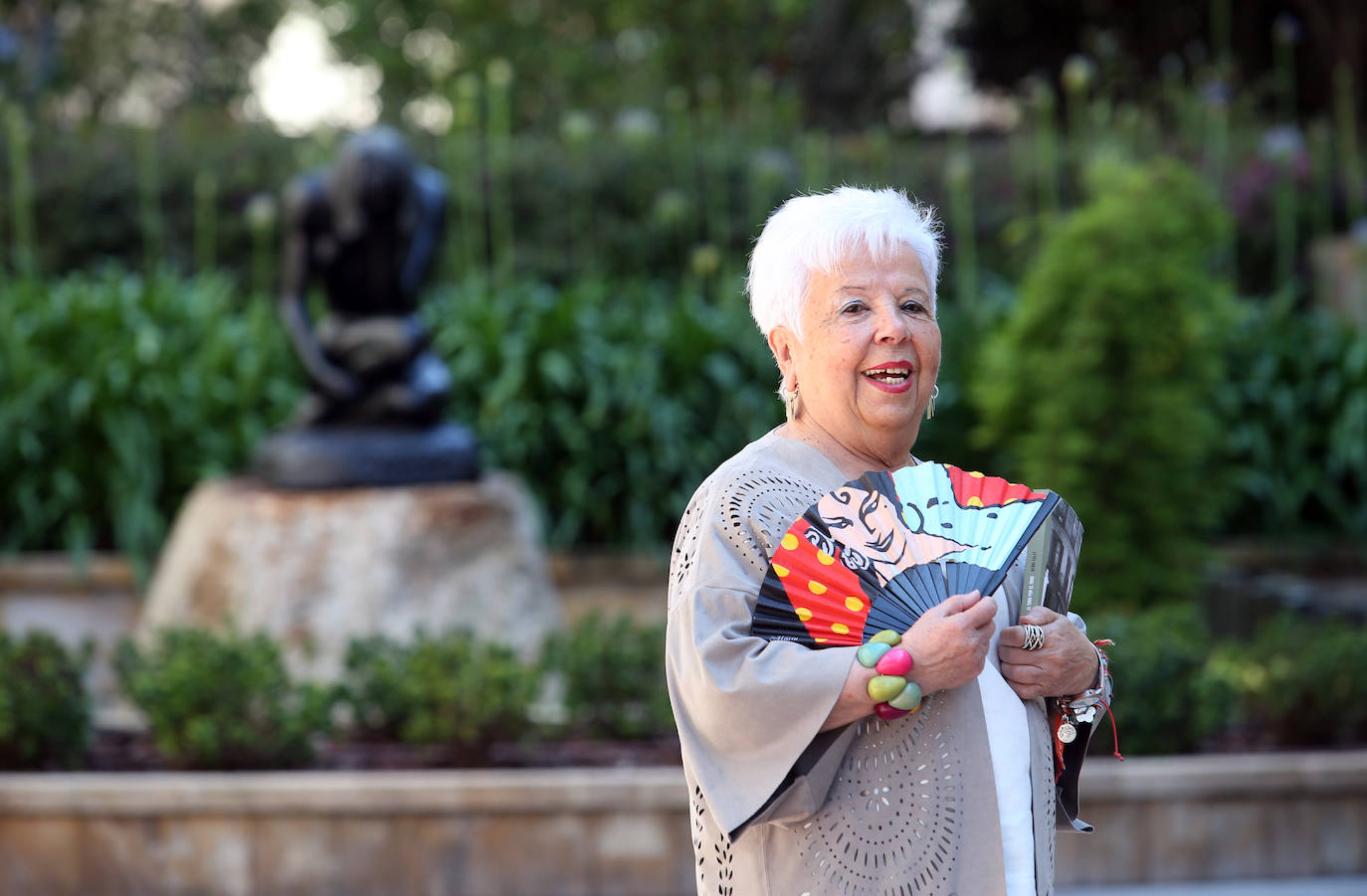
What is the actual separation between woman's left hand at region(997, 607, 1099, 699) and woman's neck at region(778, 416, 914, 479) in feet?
→ 0.96

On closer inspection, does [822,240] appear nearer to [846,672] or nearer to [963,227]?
[846,672]

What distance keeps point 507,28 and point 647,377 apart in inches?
414

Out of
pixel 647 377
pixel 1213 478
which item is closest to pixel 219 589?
pixel 647 377

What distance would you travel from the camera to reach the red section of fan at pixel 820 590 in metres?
1.92

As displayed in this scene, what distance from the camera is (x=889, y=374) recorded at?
81.9 inches

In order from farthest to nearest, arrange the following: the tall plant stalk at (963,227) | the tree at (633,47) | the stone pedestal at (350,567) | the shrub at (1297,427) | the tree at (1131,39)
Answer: the tree at (1131,39) → the tree at (633,47) → the tall plant stalk at (963,227) → the shrub at (1297,427) → the stone pedestal at (350,567)

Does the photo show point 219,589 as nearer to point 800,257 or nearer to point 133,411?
point 133,411

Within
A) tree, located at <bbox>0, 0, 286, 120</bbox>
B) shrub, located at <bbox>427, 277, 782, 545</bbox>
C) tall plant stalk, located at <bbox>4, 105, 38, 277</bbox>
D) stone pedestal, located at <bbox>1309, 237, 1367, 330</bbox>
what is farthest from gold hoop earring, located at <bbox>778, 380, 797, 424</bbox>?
tree, located at <bbox>0, 0, 286, 120</bbox>

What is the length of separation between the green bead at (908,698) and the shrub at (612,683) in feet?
11.3

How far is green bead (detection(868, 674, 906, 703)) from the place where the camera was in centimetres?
186

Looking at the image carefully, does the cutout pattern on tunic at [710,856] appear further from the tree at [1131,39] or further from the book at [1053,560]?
the tree at [1131,39]

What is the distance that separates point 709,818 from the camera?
2.04 meters

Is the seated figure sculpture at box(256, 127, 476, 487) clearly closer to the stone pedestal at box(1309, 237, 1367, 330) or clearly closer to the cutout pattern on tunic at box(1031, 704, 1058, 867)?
the cutout pattern on tunic at box(1031, 704, 1058, 867)

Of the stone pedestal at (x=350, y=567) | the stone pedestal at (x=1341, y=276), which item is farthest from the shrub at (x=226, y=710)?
the stone pedestal at (x=1341, y=276)
